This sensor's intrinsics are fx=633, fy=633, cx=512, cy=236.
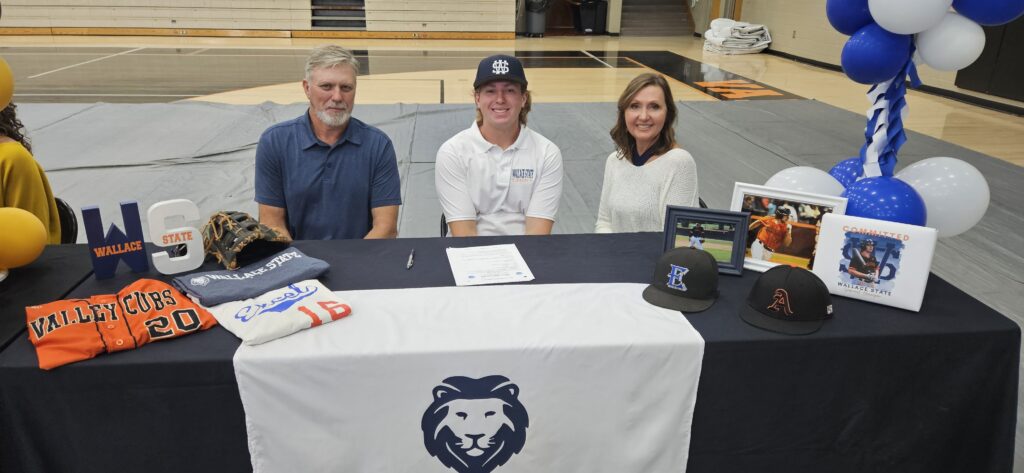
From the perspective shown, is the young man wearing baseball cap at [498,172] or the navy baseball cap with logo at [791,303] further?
the young man wearing baseball cap at [498,172]

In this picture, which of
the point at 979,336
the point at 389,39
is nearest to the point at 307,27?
the point at 389,39

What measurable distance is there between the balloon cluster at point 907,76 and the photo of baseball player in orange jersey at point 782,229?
0.73 ft

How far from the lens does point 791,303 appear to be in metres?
1.49

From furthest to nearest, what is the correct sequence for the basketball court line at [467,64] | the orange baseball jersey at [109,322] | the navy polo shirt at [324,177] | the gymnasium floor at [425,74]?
the basketball court line at [467,64] < the gymnasium floor at [425,74] < the navy polo shirt at [324,177] < the orange baseball jersey at [109,322]

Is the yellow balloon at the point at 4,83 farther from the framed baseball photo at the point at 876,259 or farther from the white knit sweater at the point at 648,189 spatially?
the framed baseball photo at the point at 876,259

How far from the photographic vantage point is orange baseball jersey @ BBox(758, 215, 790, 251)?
1.77m

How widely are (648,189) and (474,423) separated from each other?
4.25 feet

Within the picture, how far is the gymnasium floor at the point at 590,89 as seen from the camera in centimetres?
432

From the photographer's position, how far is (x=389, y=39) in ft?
49.8

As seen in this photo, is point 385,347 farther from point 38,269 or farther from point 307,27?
point 307,27

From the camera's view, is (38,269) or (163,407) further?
(38,269)

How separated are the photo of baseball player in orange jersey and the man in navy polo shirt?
1.36 metres

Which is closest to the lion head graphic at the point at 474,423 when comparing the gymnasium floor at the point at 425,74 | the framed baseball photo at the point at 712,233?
the framed baseball photo at the point at 712,233

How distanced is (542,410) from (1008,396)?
112 centimetres
